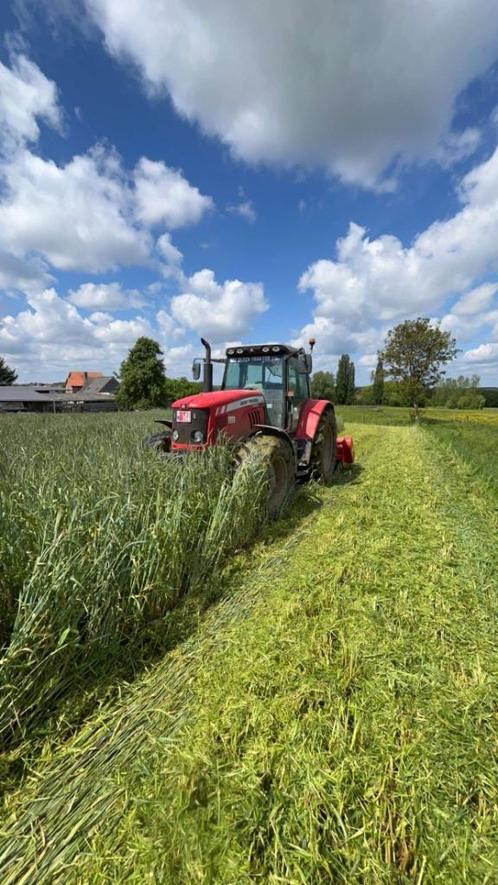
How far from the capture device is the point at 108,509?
9.31 ft

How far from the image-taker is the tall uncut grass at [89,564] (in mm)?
1972

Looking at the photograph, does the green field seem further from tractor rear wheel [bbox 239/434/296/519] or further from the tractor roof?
the tractor roof

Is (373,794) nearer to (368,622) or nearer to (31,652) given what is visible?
(368,622)

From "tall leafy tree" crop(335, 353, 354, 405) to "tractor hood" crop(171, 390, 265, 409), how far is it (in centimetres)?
5714

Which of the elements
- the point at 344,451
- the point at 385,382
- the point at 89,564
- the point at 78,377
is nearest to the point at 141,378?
the point at 385,382

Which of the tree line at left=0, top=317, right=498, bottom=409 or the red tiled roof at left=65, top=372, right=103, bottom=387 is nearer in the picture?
the tree line at left=0, top=317, right=498, bottom=409

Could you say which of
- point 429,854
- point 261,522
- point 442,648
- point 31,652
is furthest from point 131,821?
point 261,522

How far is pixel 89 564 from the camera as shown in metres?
2.38

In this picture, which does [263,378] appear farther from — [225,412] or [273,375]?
[225,412]

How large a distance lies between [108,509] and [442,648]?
2.41 m

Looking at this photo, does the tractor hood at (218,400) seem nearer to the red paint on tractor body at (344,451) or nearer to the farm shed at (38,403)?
the red paint on tractor body at (344,451)

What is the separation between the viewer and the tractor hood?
4.80m

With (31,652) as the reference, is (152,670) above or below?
below

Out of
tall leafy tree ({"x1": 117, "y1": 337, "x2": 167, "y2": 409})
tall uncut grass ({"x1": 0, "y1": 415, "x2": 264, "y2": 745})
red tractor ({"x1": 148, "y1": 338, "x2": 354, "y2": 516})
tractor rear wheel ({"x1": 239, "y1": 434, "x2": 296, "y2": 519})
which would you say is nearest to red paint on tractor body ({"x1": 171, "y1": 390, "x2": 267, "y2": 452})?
red tractor ({"x1": 148, "y1": 338, "x2": 354, "y2": 516})
